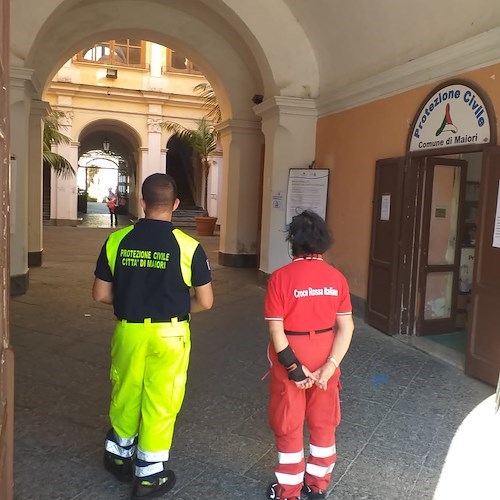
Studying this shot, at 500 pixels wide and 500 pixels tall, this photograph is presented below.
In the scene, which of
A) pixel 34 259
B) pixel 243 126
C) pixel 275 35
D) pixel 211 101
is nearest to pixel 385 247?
pixel 275 35

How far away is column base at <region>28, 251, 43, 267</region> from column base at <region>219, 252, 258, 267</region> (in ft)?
12.5

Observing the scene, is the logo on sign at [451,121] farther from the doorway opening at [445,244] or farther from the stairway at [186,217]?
the stairway at [186,217]

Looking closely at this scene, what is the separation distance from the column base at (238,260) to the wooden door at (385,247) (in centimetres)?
491

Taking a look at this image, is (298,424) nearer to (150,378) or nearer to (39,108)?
(150,378)

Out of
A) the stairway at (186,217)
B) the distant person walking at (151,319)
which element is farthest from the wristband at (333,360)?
the stairway at (186,217)

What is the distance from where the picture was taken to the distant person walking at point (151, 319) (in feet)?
8.87

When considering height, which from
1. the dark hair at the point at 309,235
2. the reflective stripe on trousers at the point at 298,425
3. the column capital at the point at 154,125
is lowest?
the reflective stripe on trousers at the point at 298,425

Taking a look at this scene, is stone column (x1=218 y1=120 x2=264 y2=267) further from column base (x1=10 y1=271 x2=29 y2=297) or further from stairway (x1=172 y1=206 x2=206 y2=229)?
stairway (x1=172 y1=206 x2=206 y2=229)

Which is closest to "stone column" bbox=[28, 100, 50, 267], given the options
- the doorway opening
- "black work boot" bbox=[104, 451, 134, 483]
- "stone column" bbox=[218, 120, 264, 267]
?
"stone column" bbox=[218, 120, 264, 267]

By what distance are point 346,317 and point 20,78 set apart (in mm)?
6278

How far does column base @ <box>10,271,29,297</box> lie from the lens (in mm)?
7902

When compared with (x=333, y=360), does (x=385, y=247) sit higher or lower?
higher

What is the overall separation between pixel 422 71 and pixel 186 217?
19138mm

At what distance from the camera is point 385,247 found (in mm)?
6758
